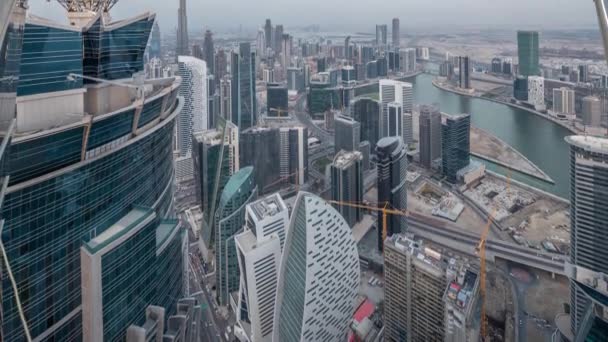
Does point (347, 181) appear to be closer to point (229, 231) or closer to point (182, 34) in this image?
point (229, 231)

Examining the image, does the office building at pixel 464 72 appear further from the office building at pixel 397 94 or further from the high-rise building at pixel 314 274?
the high-rise building at pixel 314 274

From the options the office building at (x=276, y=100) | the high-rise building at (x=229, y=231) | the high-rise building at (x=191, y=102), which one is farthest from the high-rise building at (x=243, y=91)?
the high-rise building at (x=229, y=231)

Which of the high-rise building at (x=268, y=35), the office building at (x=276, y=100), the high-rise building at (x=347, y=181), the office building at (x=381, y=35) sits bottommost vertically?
the high-rise building at (x=347, y=181)

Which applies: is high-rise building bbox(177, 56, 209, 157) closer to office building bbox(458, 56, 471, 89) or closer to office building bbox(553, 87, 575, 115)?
office building bbox(553, 87, 575, 115)

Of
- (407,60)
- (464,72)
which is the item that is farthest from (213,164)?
(407,60)

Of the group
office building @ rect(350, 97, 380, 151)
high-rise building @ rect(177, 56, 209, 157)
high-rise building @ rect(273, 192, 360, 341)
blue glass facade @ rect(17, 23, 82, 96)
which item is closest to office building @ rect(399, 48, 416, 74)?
office building @ rect(350, 97, 380, 151)

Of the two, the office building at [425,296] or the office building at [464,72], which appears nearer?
the office building at [425,296]

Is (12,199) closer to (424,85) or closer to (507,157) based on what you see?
(507,157)
